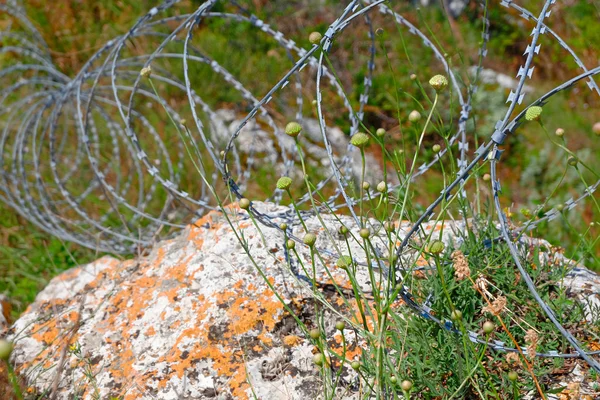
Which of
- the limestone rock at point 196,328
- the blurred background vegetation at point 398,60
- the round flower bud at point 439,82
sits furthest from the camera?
the blurred background vegetation at point 398,60

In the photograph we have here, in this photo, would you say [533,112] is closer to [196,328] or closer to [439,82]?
[439,82]

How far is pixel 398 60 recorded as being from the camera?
5.80 m

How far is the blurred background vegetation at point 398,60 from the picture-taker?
16.2 ft

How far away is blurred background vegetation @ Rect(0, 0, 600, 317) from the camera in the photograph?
495cm

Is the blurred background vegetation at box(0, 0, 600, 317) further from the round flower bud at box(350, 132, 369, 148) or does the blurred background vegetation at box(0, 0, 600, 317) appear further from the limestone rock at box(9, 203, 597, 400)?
the round flower bud at box(350, 132, 369, 148)

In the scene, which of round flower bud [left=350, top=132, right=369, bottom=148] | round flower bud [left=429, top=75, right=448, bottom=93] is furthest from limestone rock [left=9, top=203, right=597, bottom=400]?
round flower bud [left=429, top=75, right=448, bottom=93]

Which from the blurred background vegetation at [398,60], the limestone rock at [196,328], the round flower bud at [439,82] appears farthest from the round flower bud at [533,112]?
the blurred background vegetation at [398,60]

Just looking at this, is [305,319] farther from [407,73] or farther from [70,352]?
[407,73]

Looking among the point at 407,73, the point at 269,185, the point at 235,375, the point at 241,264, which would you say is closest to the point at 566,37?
the point at 407,73

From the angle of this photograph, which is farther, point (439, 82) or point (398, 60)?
point (398, 60)

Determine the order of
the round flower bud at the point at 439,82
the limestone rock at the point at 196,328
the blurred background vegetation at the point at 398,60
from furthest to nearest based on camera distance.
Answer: the blurred background vegetation at the point at 398,60 → the limestone rock at the point at 196,328 → the round flower bud at the point at 439,82

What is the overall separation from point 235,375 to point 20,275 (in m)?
2.61

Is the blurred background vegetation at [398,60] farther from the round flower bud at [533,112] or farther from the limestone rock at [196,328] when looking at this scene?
the round flower bud at [533,112]

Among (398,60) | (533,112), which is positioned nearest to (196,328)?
(533,112)
